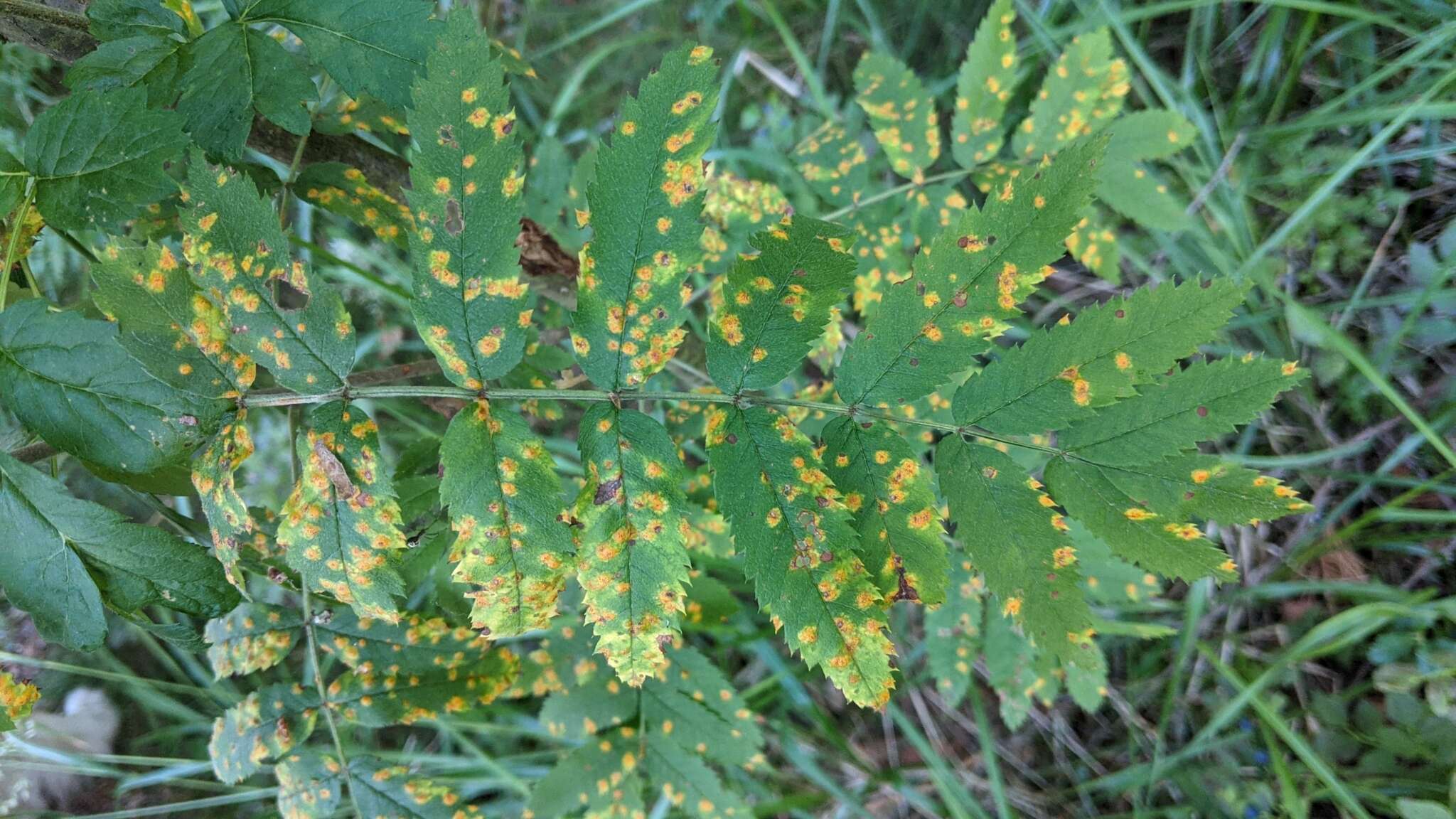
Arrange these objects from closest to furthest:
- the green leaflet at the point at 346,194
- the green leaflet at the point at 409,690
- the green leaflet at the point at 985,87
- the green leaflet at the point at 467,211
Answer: the green leaflet at the point at 467,211
the green leaflet at the point at 346,194
the green leaflet at the point at 409,690
the green leaflet at the point at 985,87

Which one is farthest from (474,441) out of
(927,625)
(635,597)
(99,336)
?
A: (927,625)

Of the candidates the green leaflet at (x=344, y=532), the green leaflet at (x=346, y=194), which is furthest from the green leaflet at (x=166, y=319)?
the green leaflet at (x=346, y=194)

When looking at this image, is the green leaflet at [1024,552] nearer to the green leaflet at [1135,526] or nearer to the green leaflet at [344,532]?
the green leaflet at [1135,526]

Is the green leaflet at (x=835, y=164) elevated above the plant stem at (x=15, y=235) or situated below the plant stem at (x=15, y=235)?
below

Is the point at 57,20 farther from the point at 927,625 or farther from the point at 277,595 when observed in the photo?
the point at 927,625

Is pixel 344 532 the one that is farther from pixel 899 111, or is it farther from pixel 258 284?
pixel 899 111

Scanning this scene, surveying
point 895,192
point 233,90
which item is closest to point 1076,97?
point 895,192
